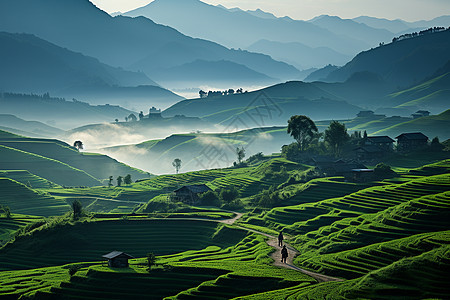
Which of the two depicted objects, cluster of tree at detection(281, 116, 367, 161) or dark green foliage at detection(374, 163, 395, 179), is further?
cluster of tree at detection(281, 116, 367, 161)

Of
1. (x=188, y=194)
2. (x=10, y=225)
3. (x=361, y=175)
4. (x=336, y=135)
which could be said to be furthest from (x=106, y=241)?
(x=336, y=135)

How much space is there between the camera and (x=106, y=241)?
324ft

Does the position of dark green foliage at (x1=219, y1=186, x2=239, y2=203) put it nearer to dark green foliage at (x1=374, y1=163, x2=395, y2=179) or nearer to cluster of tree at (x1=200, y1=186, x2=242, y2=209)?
cluster of tree at (x1=200, y1=186, x2=242, y2=209)

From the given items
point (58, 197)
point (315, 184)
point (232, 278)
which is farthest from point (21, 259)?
point (58, 197)

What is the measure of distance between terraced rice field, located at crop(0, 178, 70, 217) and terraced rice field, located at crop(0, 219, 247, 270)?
49736mm

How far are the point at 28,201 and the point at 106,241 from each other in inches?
2693

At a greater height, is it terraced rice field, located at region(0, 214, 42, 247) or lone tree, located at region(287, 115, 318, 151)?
lone tree, located at region(287, 115, 318, 151)

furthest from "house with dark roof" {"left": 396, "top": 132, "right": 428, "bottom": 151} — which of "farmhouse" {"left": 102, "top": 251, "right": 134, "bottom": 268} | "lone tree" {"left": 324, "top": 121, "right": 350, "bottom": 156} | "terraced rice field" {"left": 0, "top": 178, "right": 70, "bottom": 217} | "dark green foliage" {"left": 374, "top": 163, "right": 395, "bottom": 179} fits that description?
"farmhouse" {"left": 102, "top": 251, "right": 134, "bottom": 268}

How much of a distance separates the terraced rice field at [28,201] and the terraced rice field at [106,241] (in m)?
49.7

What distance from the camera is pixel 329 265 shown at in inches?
2771

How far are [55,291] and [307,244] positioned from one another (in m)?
34.6

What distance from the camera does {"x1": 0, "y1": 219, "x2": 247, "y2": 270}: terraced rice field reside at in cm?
9488

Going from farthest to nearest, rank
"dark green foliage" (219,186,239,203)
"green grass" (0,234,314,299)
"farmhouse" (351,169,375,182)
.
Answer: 1. "dark green foliage" (219,186,239,203)
2. "farmhouse" (351,169,375,182)
3. "green grass" (0,234,314,299)

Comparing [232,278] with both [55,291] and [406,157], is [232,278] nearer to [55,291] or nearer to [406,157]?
[55,291]
